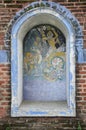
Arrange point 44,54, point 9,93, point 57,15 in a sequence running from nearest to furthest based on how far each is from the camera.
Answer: point 57,15
point 9,93
point 44,54

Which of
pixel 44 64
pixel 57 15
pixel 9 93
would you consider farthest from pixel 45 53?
pixel 9 93

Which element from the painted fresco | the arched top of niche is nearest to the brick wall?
the arched top of niche

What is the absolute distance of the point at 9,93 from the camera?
5.18 meters

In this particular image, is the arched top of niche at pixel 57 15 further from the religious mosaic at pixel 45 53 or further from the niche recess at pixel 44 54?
the religious mosaic at pixel 45 53

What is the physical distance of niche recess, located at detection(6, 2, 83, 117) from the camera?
16.5 feet

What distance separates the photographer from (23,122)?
5.21m

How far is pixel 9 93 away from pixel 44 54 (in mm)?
1197

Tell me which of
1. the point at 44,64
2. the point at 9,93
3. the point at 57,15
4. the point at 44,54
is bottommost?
the point at 9,93

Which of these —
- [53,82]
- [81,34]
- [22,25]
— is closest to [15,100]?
[53,82]

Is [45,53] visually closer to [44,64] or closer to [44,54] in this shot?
[44,54]

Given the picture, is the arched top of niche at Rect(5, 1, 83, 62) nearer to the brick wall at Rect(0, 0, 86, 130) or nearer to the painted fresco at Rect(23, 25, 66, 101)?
the brick wall at Rect(0, 0, 86, 130)

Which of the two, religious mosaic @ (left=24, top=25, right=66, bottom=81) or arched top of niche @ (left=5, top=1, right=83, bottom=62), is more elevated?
arched top of niche @ (left=5, top=1, right=83, bottom=62)

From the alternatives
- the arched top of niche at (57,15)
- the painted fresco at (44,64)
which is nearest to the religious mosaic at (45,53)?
the painted fresco at (44,64)

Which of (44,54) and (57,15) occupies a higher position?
(57,15)
